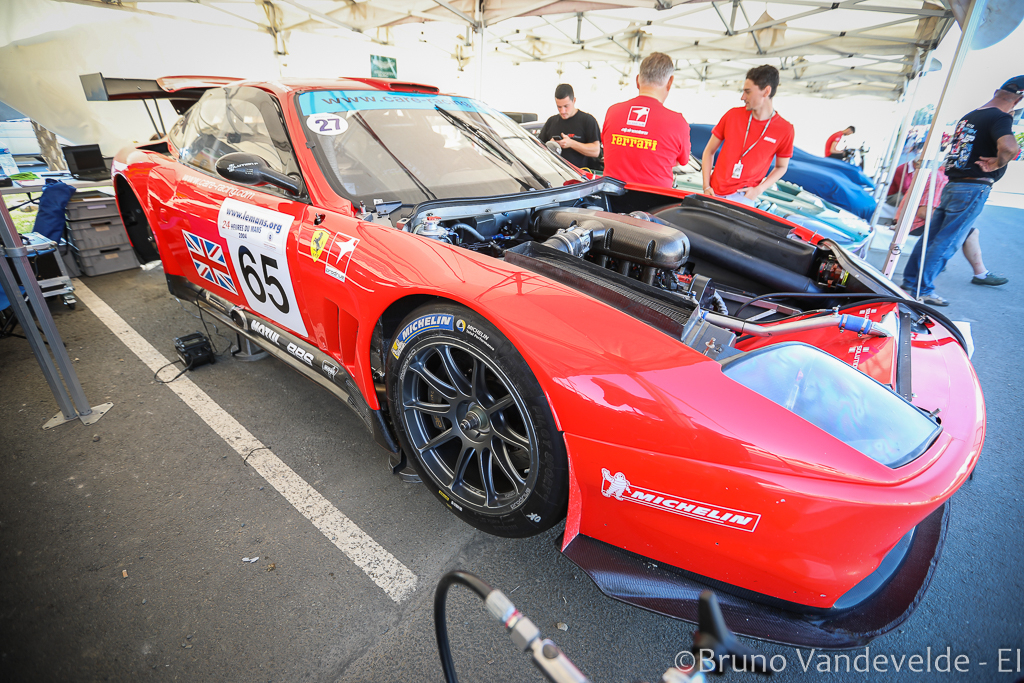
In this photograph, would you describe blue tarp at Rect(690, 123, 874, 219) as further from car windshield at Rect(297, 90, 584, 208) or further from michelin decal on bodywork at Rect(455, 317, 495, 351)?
michelin decal on bodywork at Rect(455, 317, 495, 351)

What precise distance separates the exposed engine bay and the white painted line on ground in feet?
3.48

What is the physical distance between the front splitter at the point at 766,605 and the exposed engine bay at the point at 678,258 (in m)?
0.56

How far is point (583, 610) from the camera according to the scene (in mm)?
1421

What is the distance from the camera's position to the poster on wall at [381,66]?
26.7ft

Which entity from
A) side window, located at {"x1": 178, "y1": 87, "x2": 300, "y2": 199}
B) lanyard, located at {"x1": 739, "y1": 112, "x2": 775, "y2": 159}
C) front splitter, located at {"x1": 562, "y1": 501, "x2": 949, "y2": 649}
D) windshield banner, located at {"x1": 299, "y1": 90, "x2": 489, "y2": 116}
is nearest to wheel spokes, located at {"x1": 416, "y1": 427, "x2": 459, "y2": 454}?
front splitter, located at {"x1": 562, "y1": 501, "x2": 949, "y2": 649}

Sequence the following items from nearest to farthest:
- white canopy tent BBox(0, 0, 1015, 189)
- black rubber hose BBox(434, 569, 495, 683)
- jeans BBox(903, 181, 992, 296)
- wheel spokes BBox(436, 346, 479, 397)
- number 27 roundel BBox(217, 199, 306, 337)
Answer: black rubber hose BBox(434, 569, 495, 683) → wheel spokes BBox(436, 346, 479, 397) → number 27 roundel BBox(217, 199, 306, 337) → jeans BBox(903, 181, 992, 296) → white canopy tent BBox(0, 0, 1015, 189)

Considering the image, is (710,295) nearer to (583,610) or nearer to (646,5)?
(583,610)

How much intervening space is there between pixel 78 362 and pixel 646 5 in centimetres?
646

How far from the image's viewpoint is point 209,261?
2330 millimetres

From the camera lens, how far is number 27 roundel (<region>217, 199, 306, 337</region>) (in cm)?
189

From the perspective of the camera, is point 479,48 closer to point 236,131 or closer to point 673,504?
point 236,131

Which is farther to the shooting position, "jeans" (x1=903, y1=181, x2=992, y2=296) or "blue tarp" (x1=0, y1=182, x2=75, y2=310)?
"jeans" (x1=903, y1=181, x2=992, y2=296)

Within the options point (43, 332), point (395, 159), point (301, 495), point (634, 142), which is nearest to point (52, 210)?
point (43, 332)

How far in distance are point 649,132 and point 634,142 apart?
0.36 feet
